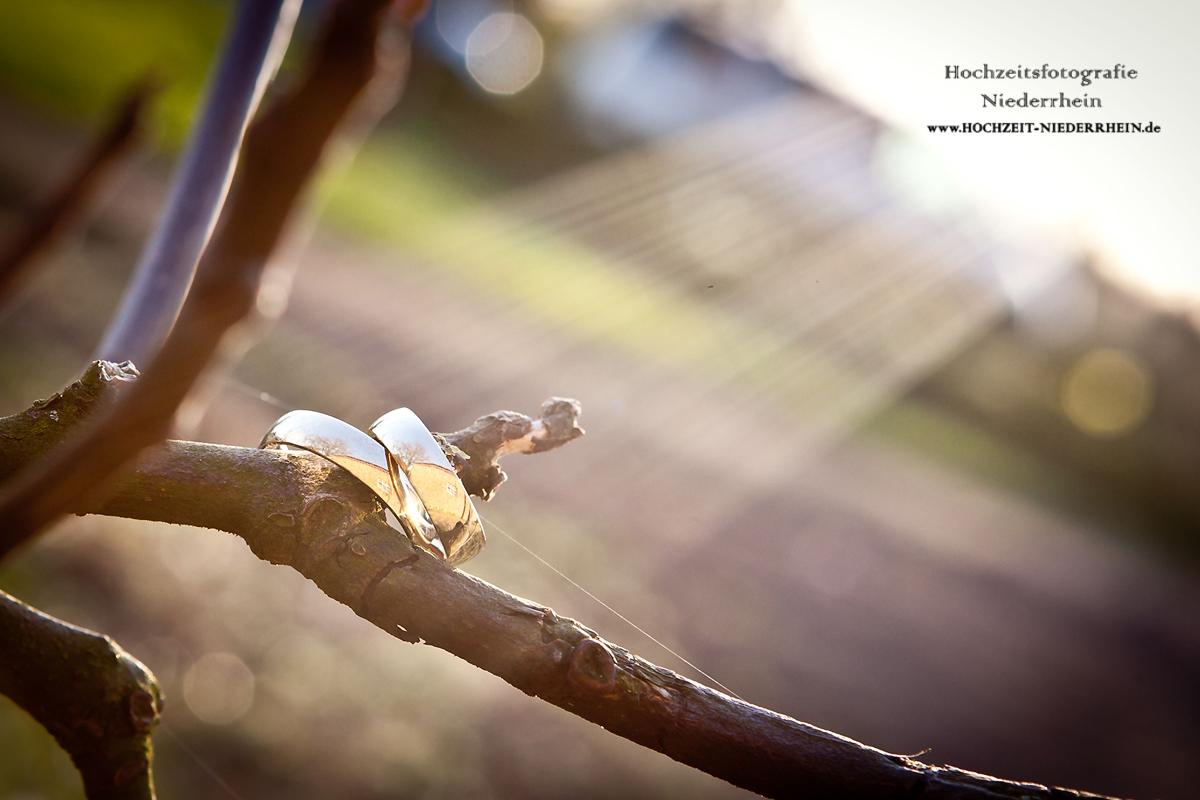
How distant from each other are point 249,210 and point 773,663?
4.58 m

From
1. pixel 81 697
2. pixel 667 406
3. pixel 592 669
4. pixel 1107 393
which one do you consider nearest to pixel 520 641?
pixel 592 669

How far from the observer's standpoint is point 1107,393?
943 cm

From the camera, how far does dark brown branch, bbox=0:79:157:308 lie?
75 centimetres

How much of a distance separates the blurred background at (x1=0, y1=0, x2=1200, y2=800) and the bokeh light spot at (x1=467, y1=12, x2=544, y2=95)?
0.16 feet

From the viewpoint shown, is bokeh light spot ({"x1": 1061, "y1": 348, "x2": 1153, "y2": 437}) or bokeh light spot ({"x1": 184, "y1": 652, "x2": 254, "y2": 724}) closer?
bokeh light spot ({"x1": 184, "y1": 652, "x2": 254, "y2": 724})

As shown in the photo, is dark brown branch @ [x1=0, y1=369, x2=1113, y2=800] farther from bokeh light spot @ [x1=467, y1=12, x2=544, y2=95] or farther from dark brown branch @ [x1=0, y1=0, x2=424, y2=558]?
bokeh light spot @ [x1=467, y1=12, x2=544, y2=95]

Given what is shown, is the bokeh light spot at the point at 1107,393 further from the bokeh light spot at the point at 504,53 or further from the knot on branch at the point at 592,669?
the knot on branch at the point at 592,669

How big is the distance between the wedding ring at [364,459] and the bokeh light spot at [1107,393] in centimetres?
1006

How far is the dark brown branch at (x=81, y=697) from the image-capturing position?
2.44 ft

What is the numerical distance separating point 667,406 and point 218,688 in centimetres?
383

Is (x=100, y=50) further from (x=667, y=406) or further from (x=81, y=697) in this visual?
(x=81, y=697)

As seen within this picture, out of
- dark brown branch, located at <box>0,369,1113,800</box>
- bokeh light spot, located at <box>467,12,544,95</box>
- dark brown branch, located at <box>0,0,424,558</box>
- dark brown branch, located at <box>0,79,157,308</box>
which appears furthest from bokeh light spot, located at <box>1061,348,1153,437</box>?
dark brown branch, located at <box>0,0,424,558</box>

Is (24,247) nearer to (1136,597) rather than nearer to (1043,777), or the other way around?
(1043,777)

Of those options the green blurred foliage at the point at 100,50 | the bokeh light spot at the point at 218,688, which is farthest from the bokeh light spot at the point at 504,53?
the bokeh light spot at the point at 218,688
